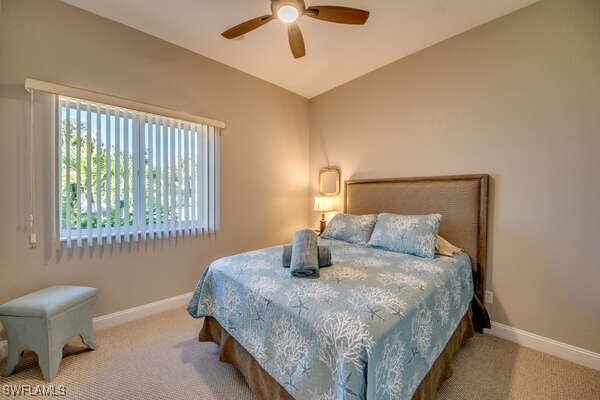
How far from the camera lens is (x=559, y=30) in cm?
187

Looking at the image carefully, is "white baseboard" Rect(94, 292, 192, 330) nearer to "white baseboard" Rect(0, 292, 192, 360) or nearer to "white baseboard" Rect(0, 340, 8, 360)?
"white baseboard" Rect(0, 292, 192, 360)

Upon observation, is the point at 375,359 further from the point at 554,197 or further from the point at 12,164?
the point at 12,164

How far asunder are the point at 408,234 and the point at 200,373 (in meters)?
1.95

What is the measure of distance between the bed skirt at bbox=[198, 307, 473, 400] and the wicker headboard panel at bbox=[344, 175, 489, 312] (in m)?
0.62

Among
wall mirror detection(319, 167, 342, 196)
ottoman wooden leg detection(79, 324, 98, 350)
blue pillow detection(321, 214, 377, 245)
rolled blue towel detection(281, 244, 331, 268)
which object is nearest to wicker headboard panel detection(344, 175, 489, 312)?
blue pillow detection(321, 214, 377, 245)

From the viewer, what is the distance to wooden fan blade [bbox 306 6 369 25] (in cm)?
171

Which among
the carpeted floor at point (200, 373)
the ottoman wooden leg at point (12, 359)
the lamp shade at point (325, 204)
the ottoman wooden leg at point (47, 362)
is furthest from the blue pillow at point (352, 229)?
the ottoman wooden leg at point (12, 359)

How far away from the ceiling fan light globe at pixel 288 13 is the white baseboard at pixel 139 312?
9.29 ft

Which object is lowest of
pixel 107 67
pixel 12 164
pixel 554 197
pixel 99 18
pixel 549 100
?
pixel 554 197

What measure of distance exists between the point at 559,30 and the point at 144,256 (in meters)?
4.09

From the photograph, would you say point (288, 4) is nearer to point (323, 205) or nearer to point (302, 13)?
point (302, 13)

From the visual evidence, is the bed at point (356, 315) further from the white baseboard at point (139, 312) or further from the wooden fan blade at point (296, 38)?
the wooden fan blade at point (296, 38)

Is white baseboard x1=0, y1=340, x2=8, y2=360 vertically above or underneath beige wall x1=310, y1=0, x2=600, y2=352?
underneath

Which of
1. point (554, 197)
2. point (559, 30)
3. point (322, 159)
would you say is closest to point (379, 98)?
point (322, 159)
